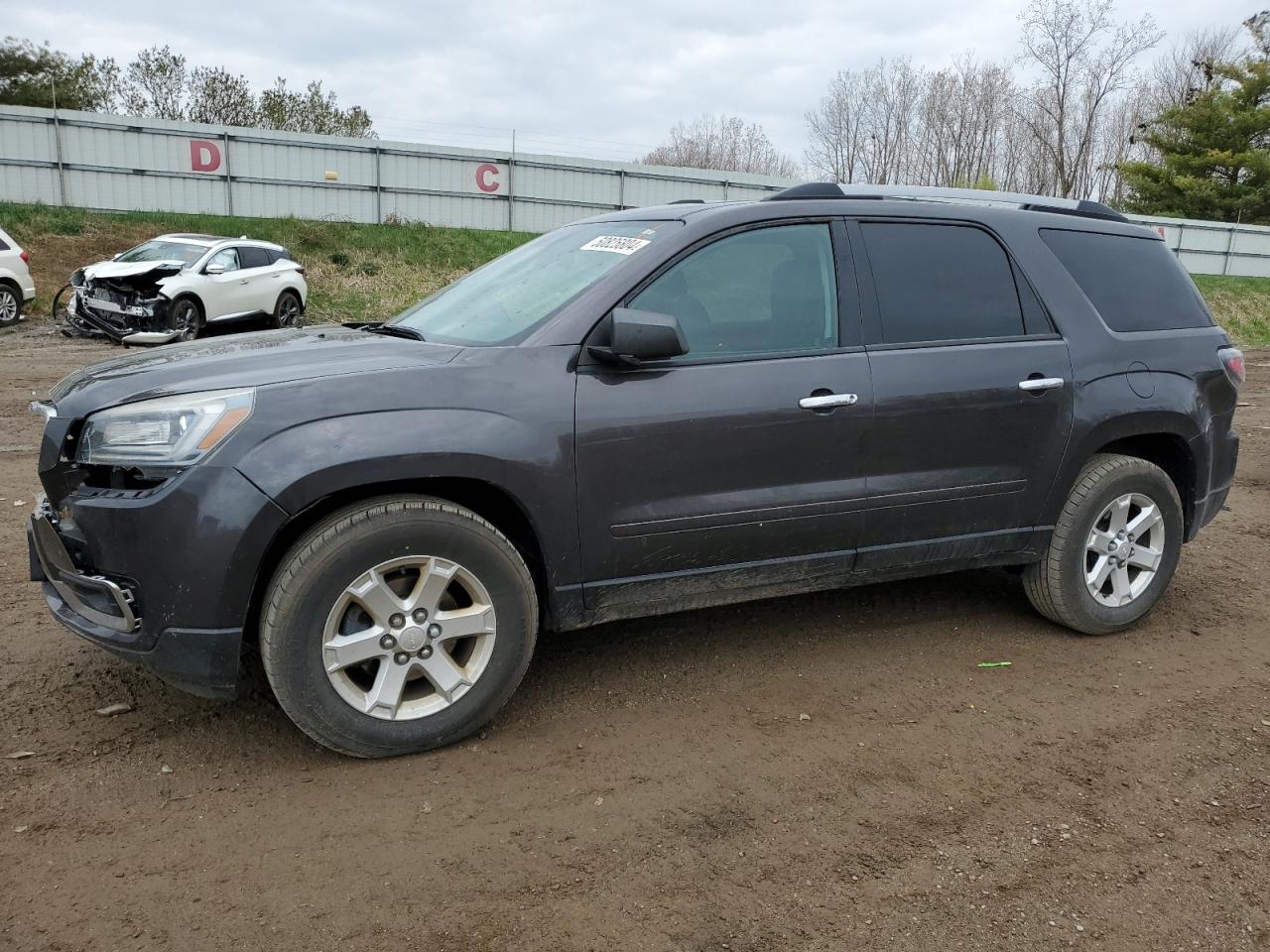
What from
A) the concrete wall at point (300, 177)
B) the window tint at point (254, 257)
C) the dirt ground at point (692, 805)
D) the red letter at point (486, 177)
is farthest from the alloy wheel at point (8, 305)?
the dirt ground at point (692, 805)

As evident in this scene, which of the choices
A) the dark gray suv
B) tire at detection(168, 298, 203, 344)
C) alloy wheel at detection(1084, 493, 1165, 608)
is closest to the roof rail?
the dark gray suv

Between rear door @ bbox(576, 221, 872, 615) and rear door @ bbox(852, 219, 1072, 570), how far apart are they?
0.13 meters

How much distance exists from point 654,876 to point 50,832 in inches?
65.4

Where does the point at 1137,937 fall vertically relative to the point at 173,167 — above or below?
below

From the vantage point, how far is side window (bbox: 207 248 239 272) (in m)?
15.9

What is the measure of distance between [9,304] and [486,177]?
1338 cm

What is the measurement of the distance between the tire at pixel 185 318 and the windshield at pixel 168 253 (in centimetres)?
82

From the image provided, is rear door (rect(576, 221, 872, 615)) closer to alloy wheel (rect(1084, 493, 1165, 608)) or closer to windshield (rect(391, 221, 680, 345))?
windshield (rect(391, 221, 680, 345))

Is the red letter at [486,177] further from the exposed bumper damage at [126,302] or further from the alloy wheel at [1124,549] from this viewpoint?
the alloy wheel at [1124,549]

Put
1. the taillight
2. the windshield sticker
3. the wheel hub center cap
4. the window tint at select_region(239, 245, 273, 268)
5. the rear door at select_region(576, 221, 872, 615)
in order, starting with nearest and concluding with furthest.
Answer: the wheel hub center cap
the rear door at select_region(576, 221, 872, 615)
the windshield sticker
the taillight
the window tint at select_region(239, 245, 273, 268)

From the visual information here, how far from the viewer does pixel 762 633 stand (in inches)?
172

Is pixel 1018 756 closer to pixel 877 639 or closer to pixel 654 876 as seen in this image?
pixel 877 639

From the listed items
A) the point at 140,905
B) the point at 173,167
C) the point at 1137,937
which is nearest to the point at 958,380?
the point at 1137,937

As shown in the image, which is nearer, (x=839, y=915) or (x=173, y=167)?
(x=839, y=915)
